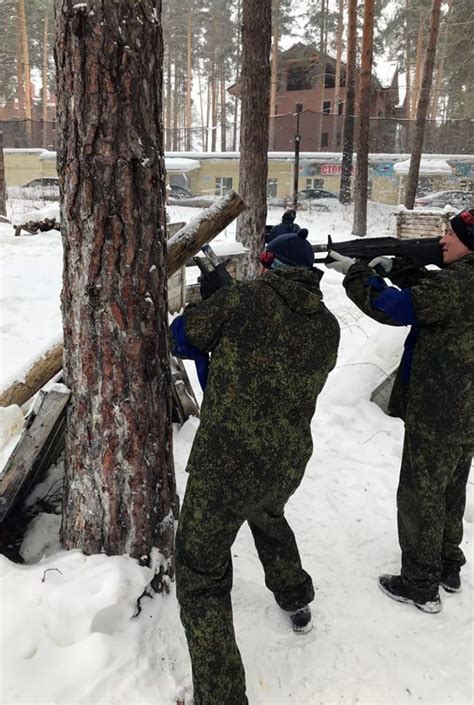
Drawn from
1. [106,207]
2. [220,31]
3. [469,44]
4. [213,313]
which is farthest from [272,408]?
[220,31]

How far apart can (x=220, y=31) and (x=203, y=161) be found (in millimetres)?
12059

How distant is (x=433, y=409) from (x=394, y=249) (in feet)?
Result: 3.03

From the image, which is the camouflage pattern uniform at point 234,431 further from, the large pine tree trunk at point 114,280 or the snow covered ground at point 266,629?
the large pine tree trunk at point 114,280

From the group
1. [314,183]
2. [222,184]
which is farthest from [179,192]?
[314,183]

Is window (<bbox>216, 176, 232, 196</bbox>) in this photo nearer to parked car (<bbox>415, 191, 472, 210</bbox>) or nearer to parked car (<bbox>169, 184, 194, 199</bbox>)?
parked car (<bbox>169, 184, 194, 199</bbox>)

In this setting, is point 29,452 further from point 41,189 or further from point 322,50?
point 322,50

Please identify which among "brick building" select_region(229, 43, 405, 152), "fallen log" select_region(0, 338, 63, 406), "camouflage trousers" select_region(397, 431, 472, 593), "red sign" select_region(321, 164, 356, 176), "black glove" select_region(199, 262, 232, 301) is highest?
"brick building" select_region(229, 43, 405, 152)

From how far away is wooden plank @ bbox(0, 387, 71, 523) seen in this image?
2749 millimetres

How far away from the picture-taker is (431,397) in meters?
2.66

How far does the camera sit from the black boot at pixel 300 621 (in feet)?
8.57

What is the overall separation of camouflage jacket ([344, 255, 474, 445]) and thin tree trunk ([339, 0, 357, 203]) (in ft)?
68.4

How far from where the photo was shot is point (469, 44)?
19.4m

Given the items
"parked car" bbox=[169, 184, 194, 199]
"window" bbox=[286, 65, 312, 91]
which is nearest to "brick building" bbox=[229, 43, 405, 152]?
"window" bbox=[286, 65, 312, 91]

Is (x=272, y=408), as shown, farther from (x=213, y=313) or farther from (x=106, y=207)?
(x=106, y=207)
